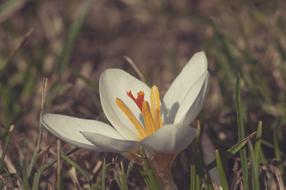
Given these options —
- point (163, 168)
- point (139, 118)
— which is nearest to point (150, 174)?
point (163, 168)

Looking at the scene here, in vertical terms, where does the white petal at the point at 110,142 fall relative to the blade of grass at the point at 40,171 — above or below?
above

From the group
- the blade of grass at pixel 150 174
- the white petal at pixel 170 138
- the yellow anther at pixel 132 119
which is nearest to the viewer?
the white petal at pixel 170 138

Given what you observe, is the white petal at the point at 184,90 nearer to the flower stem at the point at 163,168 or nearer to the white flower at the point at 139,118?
the white flower at the point at 139,118

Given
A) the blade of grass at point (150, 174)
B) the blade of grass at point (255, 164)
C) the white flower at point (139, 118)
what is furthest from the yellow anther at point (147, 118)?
the blade of grass at point (255, 164)

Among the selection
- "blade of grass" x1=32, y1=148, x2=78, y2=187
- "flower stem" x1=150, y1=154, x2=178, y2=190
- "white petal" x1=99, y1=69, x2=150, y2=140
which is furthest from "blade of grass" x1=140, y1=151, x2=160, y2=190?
"blade of grass" x1=32, y1=148, x2=78, y2=187

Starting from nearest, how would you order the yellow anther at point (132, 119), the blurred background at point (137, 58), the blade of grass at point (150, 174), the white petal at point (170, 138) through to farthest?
the white petal at point (170, 138) < the blade of grass at point (150, 174) < the yellow anther at point (132, 119) < the blurred background at point (137, 58)

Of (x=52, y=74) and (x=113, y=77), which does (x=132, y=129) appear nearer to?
(x=113, y=77)

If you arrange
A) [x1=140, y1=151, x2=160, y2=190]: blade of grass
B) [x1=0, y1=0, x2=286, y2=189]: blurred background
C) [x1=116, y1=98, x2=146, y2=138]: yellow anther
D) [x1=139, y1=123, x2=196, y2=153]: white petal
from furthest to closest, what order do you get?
[x1=0, y1=0, x2=286, y2=189]: blurred background
[x1=116, y1=98, x2=146, y2=138]: yellow anther
[x1=140, y1=151, x2=160, y2=190]: blade of grass
[x1=139, y1=123, x2=196, y2=153]: white petal

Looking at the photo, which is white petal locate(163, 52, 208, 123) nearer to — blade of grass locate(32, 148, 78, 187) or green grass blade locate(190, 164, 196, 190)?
green grass blade locate(190, 164, 196, 190)

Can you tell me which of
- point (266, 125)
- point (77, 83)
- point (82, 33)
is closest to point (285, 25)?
point (266, 125)
